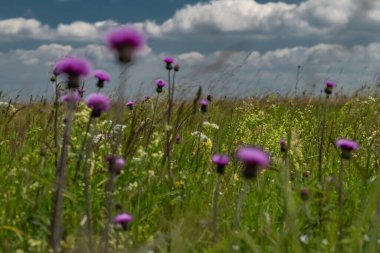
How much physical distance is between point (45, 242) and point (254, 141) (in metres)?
2.89

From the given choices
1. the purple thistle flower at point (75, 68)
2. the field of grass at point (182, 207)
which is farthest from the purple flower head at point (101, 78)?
the purple thistle flower at point (75, 68)

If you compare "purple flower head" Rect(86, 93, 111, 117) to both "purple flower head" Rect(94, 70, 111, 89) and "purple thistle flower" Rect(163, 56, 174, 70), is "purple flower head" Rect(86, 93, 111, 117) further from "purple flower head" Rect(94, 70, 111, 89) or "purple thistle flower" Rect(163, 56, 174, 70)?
"purple thistle flower" Rect(163, 56, 174, 70)

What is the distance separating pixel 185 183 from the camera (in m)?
3.13

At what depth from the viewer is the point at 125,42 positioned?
5.40ft

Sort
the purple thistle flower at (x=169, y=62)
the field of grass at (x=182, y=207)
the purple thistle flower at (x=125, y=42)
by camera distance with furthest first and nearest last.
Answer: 1. the purple thistle flower at (x=169, y=62)
2. the field of grass at (x=182, y=207)
3. the purple thistle flower at (x=125, y=42)

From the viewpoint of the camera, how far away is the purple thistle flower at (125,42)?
5.34 feet

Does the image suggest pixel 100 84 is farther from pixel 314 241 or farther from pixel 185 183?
pixel 314 241

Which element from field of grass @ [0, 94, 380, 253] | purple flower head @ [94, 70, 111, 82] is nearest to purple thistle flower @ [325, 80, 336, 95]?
field of grass @ [0, 94, 380, 253]

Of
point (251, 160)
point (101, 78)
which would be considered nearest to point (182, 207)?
point (101, 78)

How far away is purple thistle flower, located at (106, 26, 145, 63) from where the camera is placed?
1628mm

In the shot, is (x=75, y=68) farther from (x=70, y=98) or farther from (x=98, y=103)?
(x=98, y=103)

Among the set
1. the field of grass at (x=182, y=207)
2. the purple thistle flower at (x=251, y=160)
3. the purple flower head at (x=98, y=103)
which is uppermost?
the purple flower head at (x=98, y=103)

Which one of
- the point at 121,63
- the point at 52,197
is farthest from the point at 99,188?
the point at 121,63

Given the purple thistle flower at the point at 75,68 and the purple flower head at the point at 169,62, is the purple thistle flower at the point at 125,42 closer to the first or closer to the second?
the purple thistle flower at the point at 75,68
